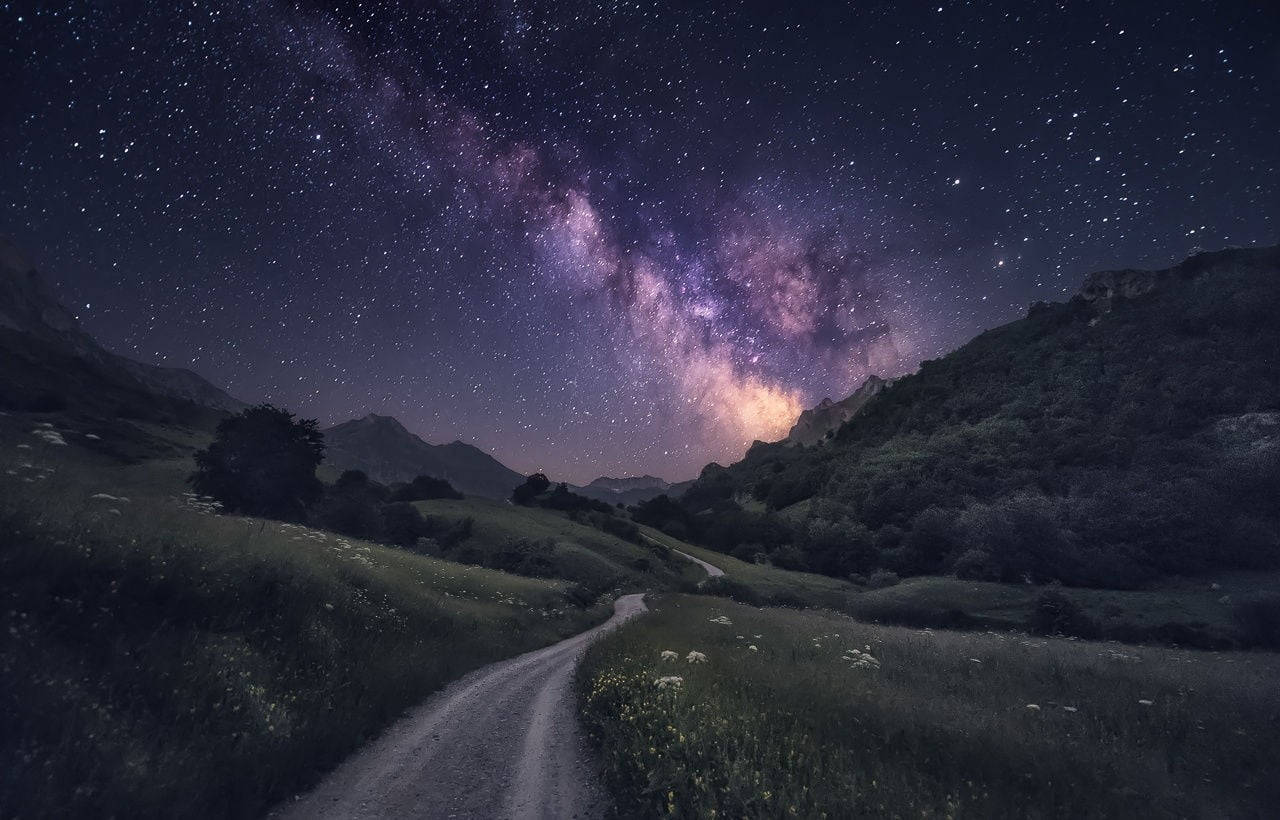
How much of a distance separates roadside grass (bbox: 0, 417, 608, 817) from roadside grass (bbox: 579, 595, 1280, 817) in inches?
195

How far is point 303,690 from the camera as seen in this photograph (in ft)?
31.6

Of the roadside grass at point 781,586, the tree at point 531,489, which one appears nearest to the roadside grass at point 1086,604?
the roadside grass at point 781,586

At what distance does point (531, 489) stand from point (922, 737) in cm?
→ 9528

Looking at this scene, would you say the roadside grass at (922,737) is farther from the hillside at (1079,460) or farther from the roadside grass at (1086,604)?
the hillside at (1079,460)

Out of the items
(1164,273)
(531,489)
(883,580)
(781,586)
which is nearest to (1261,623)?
(781,586)

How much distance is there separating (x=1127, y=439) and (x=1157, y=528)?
2851 cm

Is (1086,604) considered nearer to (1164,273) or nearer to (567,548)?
(567,548)

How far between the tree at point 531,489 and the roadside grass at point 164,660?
83707 mm

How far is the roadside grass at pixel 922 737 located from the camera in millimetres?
6398

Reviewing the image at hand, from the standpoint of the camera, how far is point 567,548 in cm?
5481

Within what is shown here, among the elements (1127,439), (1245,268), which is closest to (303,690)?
(1127,439)

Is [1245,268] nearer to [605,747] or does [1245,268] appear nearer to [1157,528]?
[1157,528]

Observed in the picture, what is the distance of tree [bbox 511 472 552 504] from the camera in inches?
3821

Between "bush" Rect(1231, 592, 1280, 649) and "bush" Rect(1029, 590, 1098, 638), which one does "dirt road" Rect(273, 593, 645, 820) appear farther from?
"bush" Rect(1231, 592, 1280, 649)
